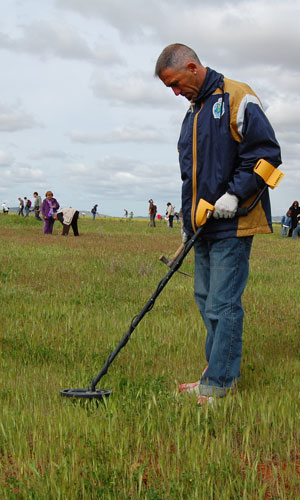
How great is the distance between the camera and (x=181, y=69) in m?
4.06

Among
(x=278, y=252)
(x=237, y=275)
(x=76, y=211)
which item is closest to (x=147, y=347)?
(x=237, y=275)

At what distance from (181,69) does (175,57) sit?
9 centimetres

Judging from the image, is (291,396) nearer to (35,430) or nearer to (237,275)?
(237,275)

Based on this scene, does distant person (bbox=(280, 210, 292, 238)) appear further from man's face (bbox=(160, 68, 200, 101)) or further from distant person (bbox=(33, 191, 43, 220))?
man's face (bbox=(160, 68, 200, 101))

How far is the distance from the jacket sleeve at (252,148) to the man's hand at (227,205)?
1.7 inches

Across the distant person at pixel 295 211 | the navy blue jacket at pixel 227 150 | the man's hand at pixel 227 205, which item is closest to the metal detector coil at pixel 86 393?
the navy blue jacket at pixel 227 150

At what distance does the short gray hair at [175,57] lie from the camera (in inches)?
160

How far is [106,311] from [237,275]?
371cm

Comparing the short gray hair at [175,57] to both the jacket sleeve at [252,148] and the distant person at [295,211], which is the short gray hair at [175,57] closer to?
the jacket sleeve at [252,148]

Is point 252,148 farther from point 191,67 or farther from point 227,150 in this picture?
point 191,67

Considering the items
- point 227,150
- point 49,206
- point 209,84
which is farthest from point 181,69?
point 49,206

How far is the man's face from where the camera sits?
160 inches

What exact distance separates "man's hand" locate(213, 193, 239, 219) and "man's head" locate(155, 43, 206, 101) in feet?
2.66

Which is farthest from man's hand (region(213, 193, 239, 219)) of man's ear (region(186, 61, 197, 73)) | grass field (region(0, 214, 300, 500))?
grass field (region(0, 214, 300, 500))
